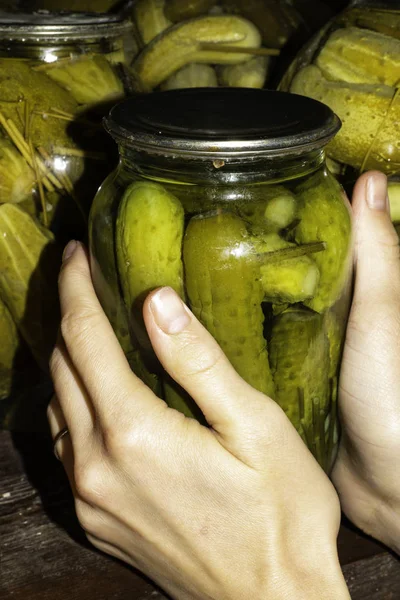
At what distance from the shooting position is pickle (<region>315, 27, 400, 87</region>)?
78 cm

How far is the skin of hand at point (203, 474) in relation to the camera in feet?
1.93

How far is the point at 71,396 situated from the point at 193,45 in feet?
1.72

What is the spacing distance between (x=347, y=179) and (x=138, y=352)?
1.02ft

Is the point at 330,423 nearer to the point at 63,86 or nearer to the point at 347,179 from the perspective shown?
the point at 347,179

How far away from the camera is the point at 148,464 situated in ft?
2.02

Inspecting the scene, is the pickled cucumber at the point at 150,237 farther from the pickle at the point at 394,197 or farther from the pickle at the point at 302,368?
the pickle at the point at 394,197

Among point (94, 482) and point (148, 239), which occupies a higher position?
point (148, 239)

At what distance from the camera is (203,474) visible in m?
0.61

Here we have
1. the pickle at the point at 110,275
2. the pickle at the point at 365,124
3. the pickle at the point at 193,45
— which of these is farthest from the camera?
the pickle at the point at 193,45

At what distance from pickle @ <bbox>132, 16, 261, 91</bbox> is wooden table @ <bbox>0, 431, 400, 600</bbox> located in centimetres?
51

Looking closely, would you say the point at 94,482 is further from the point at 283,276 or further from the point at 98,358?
the point at 283,276

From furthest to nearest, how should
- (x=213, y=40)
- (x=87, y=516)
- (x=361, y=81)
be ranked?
(x=213, y=40) → (x=361, y=81) → (x=87, y=516)


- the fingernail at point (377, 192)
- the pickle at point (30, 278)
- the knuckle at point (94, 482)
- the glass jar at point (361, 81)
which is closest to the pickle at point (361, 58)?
the glass jar at point (361, 81)

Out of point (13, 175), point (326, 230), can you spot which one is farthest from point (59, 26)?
point (326, 230)
